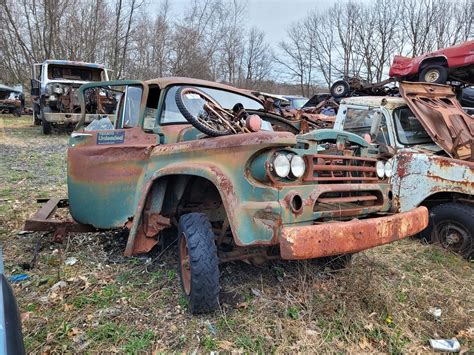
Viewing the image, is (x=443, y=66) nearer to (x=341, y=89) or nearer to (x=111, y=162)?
(x=341, y=89)

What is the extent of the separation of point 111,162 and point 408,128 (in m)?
3.64

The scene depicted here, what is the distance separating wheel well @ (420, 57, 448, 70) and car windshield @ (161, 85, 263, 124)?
8.14 m

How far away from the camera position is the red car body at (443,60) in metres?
9.76

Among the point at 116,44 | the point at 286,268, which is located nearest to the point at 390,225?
the point at 286,268

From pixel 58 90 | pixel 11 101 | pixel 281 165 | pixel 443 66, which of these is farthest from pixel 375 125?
pixel 11 101

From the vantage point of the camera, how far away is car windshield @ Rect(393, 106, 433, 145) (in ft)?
16.3

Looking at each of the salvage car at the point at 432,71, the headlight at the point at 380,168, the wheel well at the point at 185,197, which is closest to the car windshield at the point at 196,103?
the wheel well at the point at 185,197

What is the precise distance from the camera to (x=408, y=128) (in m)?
5.05

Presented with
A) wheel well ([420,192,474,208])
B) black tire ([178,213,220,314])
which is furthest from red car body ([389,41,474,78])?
black tire ([178,213,220,314])

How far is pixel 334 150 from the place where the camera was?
310cm

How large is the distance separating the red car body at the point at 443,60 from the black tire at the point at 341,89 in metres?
1.72

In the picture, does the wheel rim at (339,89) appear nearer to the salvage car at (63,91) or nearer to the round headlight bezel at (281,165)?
Answer: the salvage car at (63,91)

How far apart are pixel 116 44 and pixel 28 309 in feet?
73.0

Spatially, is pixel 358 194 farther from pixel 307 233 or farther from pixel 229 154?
pixel 229 154
